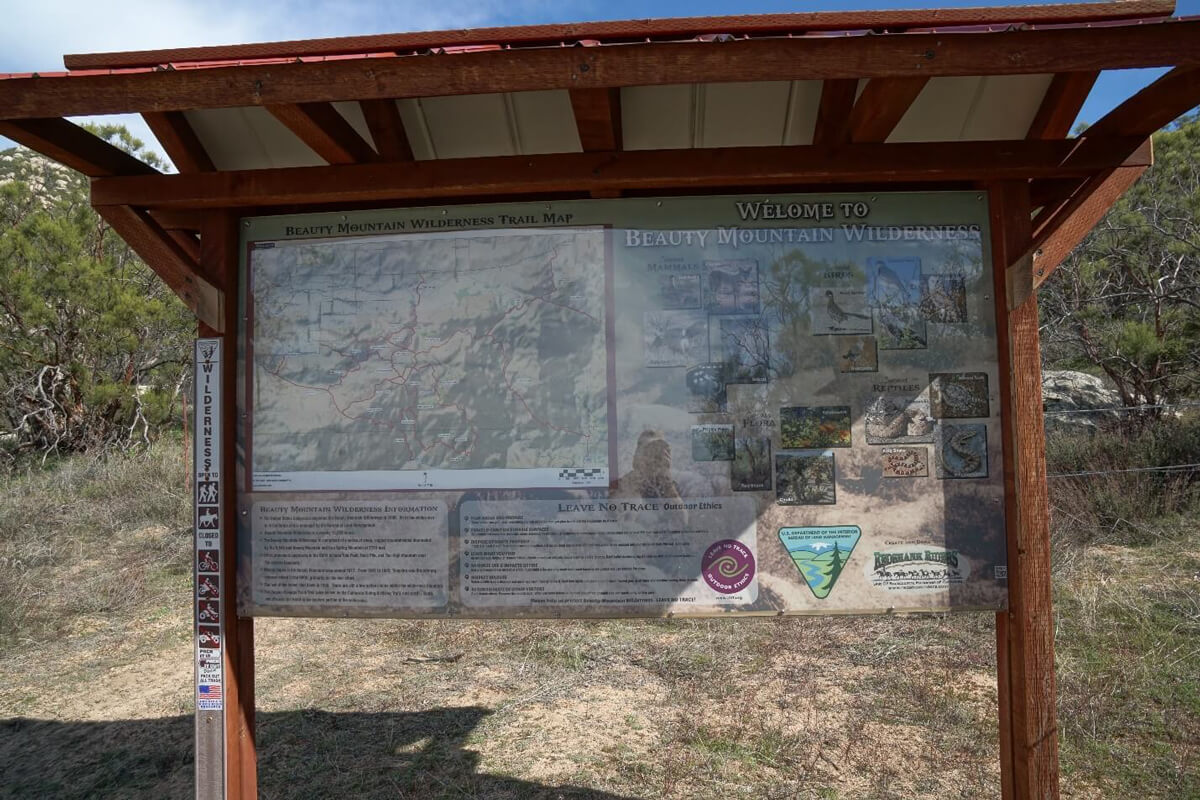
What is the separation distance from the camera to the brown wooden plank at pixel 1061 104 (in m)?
2.37

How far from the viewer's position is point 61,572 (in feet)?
23.5

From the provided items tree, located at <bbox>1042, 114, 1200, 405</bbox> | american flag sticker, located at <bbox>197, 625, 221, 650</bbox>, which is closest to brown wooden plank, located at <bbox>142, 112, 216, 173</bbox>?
american flag sticker, located at <bbox>197, 625, 221, 650</bbox>

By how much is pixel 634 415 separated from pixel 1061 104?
164 centimetres

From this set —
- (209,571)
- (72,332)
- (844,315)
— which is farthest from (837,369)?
(72,332)

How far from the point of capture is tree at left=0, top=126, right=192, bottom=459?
9.77 metres

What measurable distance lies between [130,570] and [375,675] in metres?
3.46

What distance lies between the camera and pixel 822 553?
100 inches

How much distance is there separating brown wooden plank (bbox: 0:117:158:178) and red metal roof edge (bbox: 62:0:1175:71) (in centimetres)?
29

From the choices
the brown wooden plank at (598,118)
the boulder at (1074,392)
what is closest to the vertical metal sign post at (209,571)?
the brown wooden plank at (598,118)

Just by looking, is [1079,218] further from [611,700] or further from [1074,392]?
[1074,392]

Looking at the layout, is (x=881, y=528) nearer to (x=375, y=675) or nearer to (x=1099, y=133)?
(x=1099, y=133)

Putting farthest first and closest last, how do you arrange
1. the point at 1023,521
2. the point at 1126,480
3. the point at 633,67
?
1. the point at 1126,480
2. the point at 1023,521
3. the point at 633,67

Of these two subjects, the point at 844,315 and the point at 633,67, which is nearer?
the point at 633,67

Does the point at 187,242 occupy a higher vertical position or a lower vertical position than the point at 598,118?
lower
